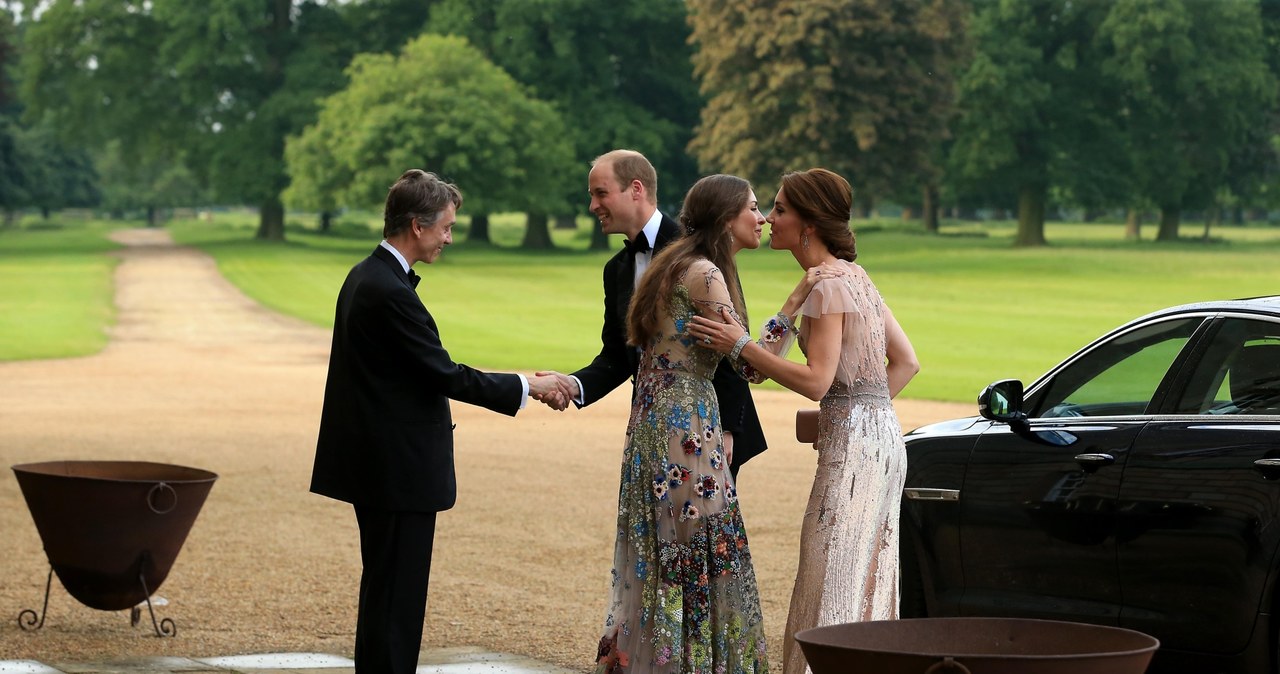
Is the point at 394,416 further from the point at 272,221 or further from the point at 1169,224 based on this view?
the point at 272,221

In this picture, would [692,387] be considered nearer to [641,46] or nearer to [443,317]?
[443,317]

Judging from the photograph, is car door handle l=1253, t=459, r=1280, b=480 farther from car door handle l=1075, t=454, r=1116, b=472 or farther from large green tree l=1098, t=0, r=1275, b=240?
large green tree l=1098, t=0, r=1275, b=240

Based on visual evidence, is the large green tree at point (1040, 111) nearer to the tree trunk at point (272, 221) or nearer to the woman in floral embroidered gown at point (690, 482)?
the tree trunk at point (272, 221)

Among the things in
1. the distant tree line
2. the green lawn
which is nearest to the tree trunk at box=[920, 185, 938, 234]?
the distant tree line

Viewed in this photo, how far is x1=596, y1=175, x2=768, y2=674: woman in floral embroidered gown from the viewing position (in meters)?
4.96

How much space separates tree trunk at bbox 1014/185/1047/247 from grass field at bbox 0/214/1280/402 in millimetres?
976

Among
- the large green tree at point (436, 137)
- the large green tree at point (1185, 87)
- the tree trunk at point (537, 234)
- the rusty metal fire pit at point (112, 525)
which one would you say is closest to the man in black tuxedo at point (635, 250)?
the rusty metal fire pit at point (112, 525)

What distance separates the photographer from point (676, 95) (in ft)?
230

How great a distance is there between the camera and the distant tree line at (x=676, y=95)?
57.9 m

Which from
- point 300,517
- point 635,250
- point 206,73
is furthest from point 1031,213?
point 635,250

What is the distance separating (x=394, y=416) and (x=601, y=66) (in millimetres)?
64011

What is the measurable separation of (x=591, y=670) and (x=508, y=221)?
10444 centimetres

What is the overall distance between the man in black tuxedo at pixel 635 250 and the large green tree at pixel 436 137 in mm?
53065

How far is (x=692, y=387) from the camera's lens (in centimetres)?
501
